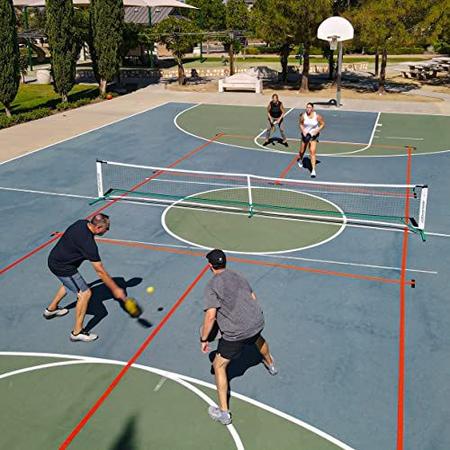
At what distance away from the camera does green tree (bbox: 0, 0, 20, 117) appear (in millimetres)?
24281

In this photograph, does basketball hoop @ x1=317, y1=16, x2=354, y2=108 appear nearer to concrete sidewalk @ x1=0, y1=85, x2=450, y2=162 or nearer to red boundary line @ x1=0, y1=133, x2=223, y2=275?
concrete sidewalk @ x1=0, y1=85, x2=450, y2=162

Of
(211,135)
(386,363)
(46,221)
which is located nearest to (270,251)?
(386,363)

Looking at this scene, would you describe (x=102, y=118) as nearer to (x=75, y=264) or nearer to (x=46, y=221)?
(x=46, y=221)

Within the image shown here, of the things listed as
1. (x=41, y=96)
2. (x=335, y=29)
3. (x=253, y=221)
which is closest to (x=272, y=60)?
(x=335, y=29)

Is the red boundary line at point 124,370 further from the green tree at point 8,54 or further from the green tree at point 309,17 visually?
the green tree at point 309,17

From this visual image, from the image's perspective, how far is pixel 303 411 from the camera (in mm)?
7191

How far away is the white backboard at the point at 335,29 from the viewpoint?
30281mm

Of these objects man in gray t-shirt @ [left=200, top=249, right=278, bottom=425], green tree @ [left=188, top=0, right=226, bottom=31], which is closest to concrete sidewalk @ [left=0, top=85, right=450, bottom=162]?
man in gray t-shirt @ [left=200, top=249, right=278, bottom=425]

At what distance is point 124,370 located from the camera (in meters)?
8.05

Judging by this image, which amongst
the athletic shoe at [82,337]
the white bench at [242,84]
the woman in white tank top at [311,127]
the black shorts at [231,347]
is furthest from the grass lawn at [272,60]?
the black shorts at [231,347]

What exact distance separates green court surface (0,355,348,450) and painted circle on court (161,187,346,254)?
4.82m

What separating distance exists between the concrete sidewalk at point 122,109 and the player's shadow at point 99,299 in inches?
440

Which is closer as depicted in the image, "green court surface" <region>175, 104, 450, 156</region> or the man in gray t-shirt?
the man in gray t-shirt

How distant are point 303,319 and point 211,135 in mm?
14916
